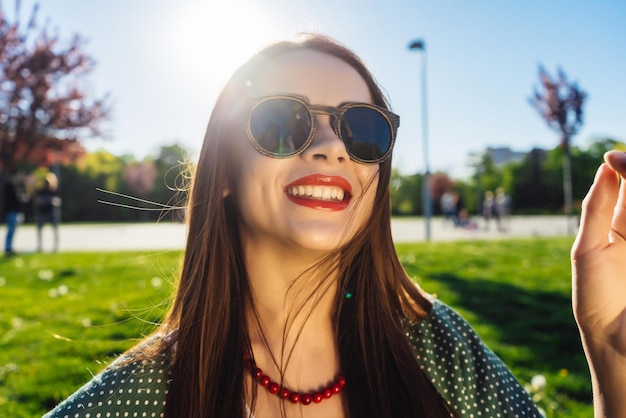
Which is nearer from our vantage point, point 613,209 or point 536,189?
point 613,209

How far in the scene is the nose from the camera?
4.64ft

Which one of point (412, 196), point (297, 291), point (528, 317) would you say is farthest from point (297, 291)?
point (412, 196)

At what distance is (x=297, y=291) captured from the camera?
5.10 ft

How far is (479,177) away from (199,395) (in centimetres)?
5761

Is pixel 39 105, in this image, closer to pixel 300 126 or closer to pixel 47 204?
pixel 47 204

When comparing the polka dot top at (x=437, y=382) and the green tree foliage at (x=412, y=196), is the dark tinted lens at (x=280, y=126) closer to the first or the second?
the polka dot top at (x=437, y=382)

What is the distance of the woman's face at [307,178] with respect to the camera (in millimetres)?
1365

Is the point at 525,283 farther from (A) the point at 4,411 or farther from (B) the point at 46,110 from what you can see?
(B) the point at 46,110

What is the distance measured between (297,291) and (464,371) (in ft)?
1.94

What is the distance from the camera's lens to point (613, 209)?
132 cm

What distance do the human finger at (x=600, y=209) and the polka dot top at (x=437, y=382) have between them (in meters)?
0.47

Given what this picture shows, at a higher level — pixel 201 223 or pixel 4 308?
pixel 201 223

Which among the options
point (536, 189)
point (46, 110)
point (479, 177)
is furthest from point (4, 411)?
point (479, 177)

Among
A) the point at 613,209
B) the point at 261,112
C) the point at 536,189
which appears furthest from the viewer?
the point at 536,189
